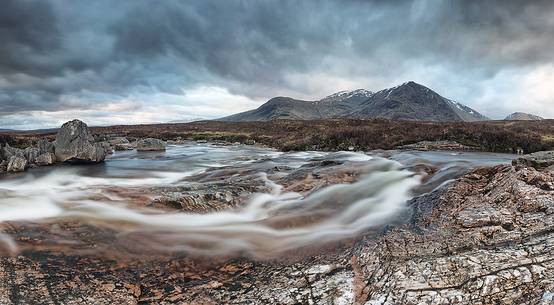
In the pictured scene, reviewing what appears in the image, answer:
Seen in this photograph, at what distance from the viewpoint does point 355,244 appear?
8.04 metres

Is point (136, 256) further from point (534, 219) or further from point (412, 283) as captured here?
point (534, 219)

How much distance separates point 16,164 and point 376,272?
24.8 meters

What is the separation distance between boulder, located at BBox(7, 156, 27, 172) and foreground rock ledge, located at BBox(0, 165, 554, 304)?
18.1m

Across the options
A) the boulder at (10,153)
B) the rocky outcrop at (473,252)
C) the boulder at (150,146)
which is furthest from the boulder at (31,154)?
the rocky outcrop at (473,252)

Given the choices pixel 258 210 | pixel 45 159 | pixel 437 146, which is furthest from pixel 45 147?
pixel 437 146

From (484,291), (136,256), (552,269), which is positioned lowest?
(136,256)

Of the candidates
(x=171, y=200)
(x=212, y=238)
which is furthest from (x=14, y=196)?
(x=212, y=238)

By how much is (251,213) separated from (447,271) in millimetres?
7018

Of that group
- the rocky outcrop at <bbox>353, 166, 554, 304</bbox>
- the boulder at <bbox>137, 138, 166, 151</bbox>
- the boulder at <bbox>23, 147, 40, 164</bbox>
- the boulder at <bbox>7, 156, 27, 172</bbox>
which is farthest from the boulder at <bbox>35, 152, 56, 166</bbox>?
the rocky outcrop at <bbox>353, 166, 554, 304</bbox>

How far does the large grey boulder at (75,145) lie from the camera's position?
2578 centimetres

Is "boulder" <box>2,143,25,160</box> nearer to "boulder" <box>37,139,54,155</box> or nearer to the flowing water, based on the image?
"boulder" <box>37,139,54,155</box>

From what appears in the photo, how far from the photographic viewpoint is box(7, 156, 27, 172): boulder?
21891 millimetres

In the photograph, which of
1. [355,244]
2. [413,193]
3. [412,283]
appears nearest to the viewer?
[412,283]

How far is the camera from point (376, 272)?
6.26 meters
